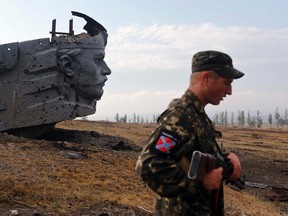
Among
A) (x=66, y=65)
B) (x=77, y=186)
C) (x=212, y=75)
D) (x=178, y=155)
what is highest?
(x=66, y=65)


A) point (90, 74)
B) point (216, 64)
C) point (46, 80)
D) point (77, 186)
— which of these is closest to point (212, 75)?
point (216, 64)

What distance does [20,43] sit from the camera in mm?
12141

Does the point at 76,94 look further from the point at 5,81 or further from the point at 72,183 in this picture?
the point at 72,183

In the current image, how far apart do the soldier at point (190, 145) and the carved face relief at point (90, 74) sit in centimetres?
1002

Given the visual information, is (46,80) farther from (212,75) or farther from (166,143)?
(166,143)

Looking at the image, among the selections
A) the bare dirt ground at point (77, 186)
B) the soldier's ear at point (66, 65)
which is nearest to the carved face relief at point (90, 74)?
the soldier's ear at point (66, 65)

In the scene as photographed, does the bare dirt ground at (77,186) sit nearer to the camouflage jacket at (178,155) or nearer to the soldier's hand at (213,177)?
the camouflage jacket at (178,155)

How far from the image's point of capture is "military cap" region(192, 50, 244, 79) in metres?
2.92

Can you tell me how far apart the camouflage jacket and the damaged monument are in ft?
32.5

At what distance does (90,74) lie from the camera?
12.9 m

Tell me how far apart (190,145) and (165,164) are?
24 cm

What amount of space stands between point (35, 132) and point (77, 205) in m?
6.84

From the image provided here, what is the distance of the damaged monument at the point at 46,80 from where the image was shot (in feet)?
39.8

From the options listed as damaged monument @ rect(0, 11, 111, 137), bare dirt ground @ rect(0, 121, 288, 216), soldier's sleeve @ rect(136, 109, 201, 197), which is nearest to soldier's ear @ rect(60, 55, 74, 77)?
damaged monument @ rect(0, 11, 111, 137)
